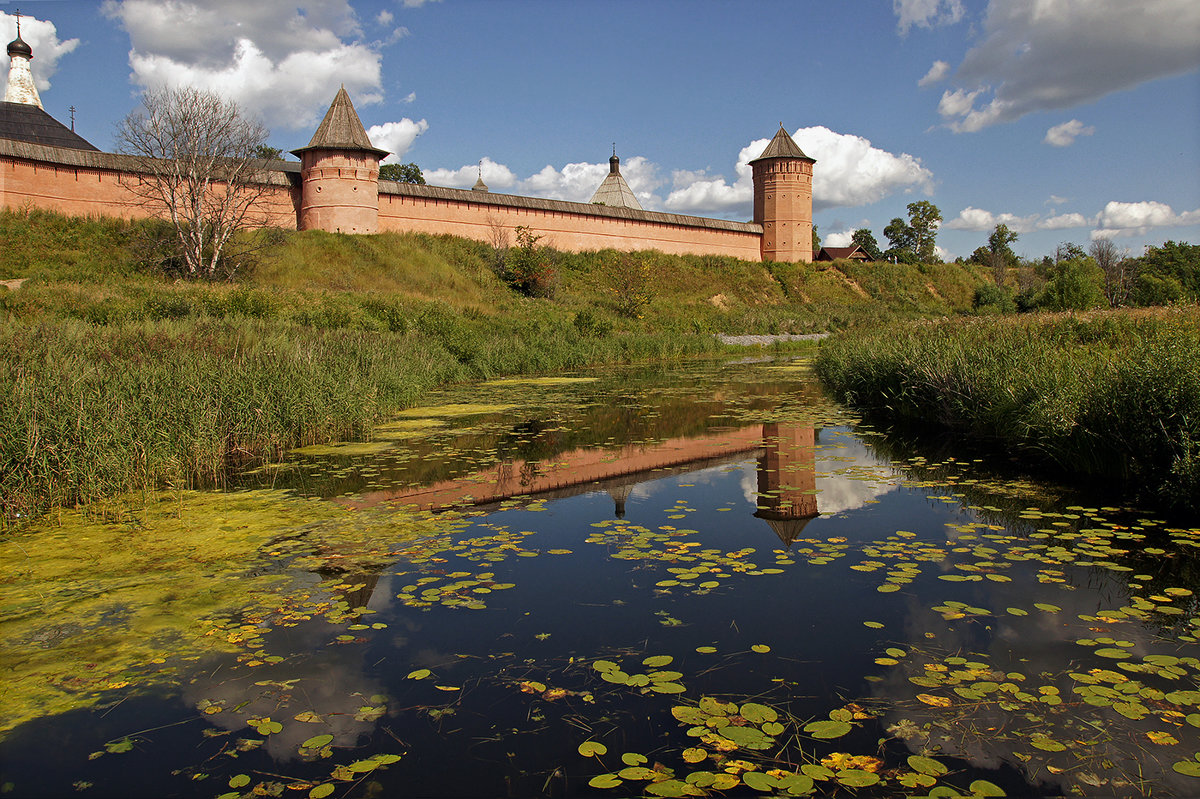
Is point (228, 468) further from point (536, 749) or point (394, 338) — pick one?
point (394, 338)

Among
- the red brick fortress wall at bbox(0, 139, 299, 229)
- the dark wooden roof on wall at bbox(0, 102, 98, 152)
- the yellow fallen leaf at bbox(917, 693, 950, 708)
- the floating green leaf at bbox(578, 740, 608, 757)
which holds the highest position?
the dark wooden roof on wall at bbox(0, 102, 98, 152)

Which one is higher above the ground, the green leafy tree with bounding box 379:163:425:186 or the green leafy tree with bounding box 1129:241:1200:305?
the green leafy tree with bounding box 379:163:425:186

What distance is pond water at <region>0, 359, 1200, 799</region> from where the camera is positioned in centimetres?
223

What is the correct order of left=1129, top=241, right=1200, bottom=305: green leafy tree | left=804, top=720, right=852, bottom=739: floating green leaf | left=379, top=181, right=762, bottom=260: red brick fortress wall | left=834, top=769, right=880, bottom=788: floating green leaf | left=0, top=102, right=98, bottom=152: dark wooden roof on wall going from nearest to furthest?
left=834, top=769, right=880, bottom=788: floating green leaf, left=804, top=720, right=852, bottom=739: floating green leaf, left=1129, top=241, right=1200, bottom=305: green leafy tree, left=379, top=181, right=762, bottom=260: red brick fortress wall, left=0, top=102, right=98, bottom=152: dark wooden roof on wall

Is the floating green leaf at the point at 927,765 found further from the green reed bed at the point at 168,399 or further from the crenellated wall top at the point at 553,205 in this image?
the crenellated wall top at the point at 553,205

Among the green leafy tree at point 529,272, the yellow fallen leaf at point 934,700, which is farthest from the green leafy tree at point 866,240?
the yellow fallen leaf at point 934,700

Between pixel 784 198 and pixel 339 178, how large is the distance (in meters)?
21.1

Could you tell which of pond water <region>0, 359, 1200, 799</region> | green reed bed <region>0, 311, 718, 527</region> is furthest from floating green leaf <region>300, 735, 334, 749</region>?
green reed bed <region>0, 311, 718, 527</region>

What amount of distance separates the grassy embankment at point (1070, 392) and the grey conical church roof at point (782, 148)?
27.7 m

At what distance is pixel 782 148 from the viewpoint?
117 ft

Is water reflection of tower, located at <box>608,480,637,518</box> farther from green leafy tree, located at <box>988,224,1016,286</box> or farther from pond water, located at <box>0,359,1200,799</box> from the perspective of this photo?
green leafy tree, located at <box>988,224,1016,286</box>

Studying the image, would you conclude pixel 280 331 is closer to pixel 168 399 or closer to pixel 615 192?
pixel 168 399

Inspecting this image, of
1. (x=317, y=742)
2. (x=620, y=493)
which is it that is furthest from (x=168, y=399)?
(x=317, y=742)

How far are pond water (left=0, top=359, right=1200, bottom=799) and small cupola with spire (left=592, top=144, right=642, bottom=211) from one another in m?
39.0
